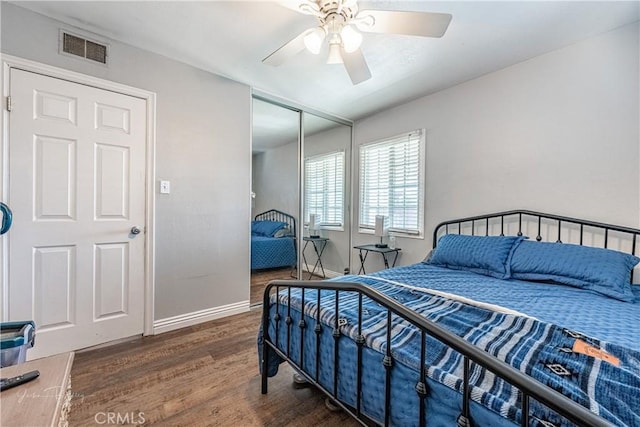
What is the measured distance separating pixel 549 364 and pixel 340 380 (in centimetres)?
77

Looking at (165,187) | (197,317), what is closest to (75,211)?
(165,187)

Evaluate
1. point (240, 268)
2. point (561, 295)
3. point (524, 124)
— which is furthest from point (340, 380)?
point (524, 124)

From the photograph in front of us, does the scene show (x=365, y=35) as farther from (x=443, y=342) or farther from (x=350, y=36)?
(x=443, y=342)

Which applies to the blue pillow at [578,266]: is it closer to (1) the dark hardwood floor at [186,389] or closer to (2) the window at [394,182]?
(2) the window at [394,182]

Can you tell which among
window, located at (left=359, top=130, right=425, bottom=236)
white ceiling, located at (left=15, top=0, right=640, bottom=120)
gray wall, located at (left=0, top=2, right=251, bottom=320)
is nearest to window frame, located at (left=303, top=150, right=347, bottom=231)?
window, located at (left=359, top=130, right=425, bottom=236)

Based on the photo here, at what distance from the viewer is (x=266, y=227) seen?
10.8 ft

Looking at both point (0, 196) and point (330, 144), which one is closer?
point (0, 196)

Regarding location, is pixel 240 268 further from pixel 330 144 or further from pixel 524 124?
pixel 524 124

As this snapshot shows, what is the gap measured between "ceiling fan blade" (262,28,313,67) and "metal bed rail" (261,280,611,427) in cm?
143

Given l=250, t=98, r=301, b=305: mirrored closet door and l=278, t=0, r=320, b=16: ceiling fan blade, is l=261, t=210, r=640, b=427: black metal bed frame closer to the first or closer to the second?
l=278, t=0, r=320, b=16: ceiling fan blade

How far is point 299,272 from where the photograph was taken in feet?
11.8

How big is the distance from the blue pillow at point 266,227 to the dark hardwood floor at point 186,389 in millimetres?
1194

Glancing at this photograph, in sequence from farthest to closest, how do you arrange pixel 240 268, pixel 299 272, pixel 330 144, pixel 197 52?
pixel 330 144, pixel 299 272, pixel 240 268, pixel 197 52

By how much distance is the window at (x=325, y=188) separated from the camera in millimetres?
3676
